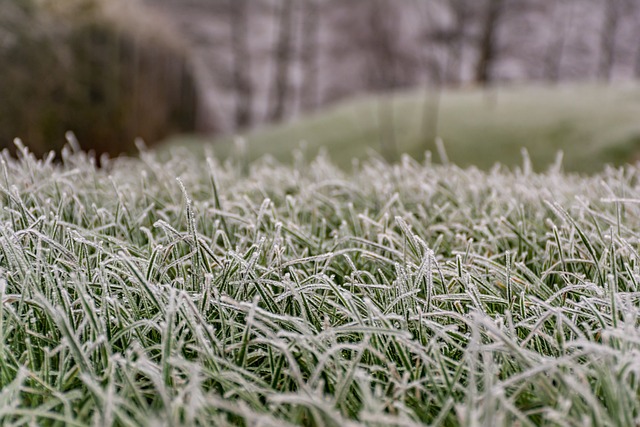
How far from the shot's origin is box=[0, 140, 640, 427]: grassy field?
0.64 meters

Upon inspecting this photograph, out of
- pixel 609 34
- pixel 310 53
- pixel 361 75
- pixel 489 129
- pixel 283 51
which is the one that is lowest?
pixel 361 75

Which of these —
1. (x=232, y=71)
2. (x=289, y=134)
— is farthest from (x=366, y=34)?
(x=289, y=134)

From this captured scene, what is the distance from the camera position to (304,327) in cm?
75

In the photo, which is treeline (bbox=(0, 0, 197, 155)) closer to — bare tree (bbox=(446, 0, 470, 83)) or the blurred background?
the blurred background

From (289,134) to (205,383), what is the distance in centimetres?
688

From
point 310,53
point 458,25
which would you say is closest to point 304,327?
point 458,25

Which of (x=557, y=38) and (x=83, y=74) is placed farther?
(x=557, y=38)

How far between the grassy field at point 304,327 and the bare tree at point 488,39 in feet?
33.9

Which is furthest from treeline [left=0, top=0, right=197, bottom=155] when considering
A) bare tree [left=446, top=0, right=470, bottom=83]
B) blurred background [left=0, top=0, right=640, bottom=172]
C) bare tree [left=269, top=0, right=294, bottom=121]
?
bare tree [left=269, top=0, right=294, bottom=121]

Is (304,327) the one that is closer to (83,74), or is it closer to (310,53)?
(83,74)

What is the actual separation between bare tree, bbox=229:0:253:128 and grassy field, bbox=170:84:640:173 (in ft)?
26.9

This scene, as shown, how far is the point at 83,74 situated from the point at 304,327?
18.5ft

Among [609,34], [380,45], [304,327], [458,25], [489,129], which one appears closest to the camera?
[304,327]

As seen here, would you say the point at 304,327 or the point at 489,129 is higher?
the point at 304,327
